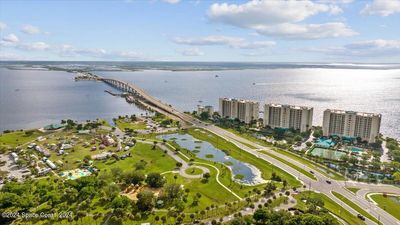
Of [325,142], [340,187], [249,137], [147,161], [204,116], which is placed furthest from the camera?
[204,116]

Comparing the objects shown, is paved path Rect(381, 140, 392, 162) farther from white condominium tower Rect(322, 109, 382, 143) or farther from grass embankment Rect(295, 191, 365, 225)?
grass embankment Rect(295, 191, 365, 225)

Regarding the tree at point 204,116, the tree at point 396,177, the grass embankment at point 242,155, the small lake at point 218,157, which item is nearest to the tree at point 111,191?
the small lake at point 218,157

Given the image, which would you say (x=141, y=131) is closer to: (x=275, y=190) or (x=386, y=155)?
(x=275, y=190)

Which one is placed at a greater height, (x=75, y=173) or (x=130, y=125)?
(x=130, y=125)

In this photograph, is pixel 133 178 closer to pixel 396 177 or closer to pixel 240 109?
pixel 396 177

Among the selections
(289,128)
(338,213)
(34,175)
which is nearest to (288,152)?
(289,128)

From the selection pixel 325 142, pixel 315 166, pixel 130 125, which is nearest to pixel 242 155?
pixel 315 166
